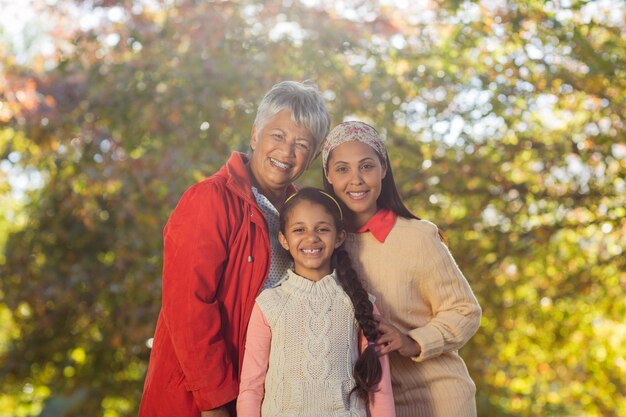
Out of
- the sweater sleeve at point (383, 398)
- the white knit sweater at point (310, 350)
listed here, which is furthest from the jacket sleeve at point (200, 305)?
the sweater sleeve at point (383, 398)

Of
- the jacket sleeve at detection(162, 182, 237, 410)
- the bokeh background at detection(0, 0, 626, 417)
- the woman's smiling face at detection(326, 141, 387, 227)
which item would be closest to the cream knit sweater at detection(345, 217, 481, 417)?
the woman's smiling face at detection(326, 141, 387, 227)

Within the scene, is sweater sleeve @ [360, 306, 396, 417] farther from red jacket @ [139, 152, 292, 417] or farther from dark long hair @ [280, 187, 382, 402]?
red jacket @ [139, 152, 292, 417]

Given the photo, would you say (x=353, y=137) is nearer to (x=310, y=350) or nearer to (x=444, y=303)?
(x=444, y=303)

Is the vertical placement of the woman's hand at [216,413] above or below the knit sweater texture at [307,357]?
below

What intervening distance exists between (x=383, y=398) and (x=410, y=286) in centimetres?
42

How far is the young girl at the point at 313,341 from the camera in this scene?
2.83 metres

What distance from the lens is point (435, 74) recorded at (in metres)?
5.86

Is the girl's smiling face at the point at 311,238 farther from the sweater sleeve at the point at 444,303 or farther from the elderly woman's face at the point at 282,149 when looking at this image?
the sweater sleeve at the point at 444,303

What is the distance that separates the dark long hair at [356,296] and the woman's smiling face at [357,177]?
84mm

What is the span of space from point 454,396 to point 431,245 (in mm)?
523

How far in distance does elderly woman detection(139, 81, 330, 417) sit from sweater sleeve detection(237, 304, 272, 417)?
0.06 meters

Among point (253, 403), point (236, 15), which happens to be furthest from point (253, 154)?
point (236, 15)

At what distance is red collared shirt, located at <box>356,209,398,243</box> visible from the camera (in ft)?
10.3

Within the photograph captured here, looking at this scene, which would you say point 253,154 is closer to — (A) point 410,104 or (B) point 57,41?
(A) point 410,104
